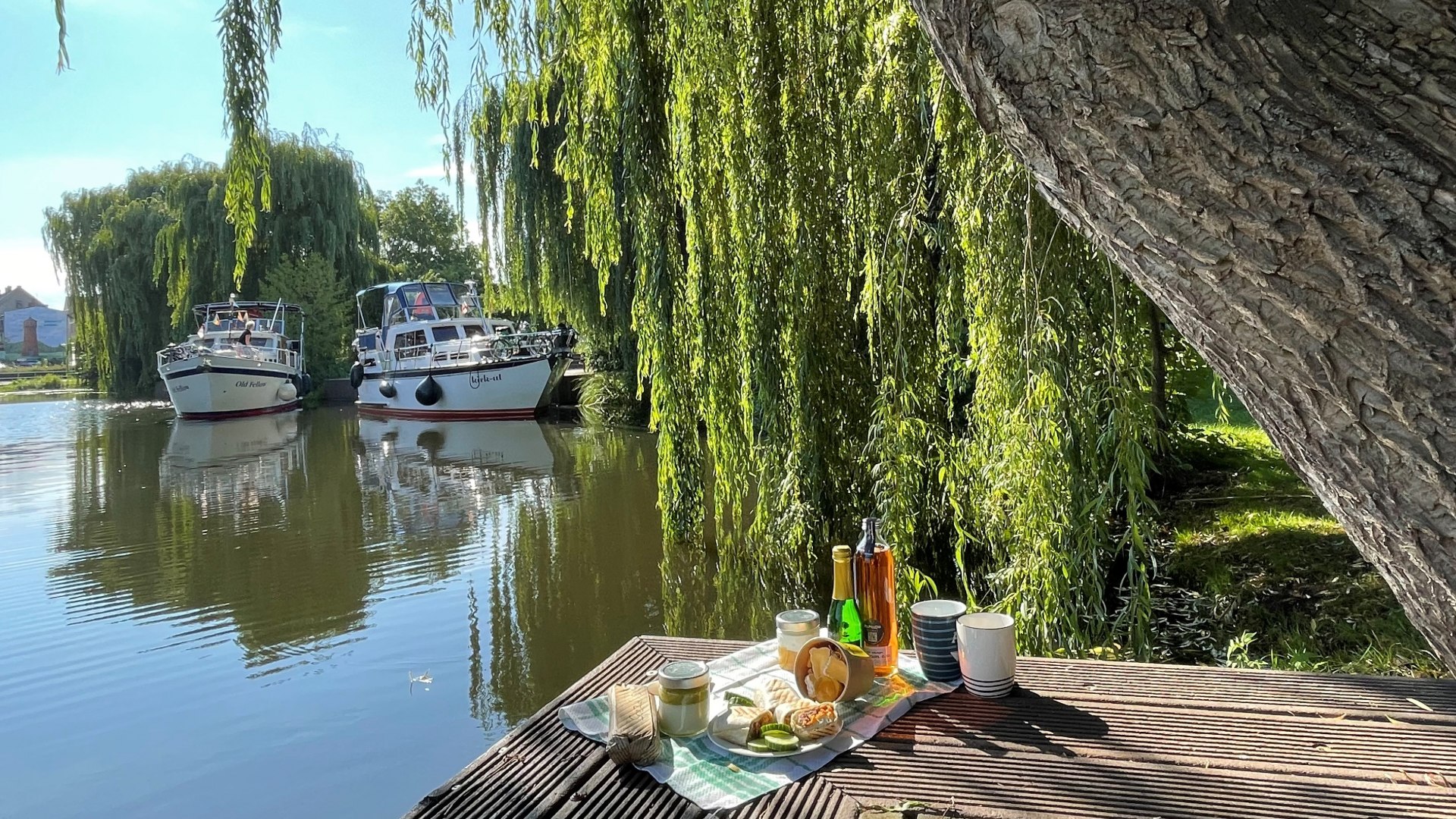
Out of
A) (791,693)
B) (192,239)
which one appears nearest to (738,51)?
(791,693)

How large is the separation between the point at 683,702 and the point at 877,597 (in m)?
0.46

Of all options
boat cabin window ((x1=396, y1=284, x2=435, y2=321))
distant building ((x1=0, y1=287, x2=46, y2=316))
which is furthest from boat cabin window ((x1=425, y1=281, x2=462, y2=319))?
distant building ((x1=0, y1=287, x2=46, y2=316))

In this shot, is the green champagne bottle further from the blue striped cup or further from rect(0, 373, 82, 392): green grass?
rect(0, 373, 82, 392): green grass

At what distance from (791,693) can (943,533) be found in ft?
11.3

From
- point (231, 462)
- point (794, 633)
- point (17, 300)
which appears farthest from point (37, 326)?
point (794, 633)

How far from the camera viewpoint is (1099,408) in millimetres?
3391

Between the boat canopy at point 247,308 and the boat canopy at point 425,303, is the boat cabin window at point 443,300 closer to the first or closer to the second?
the boat canopy at point 425,303

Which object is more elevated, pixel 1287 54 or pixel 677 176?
pixel 677 176

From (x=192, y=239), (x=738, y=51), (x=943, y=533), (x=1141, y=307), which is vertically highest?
(x=192, y=239)

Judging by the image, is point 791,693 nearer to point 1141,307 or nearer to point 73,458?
point 1141,307

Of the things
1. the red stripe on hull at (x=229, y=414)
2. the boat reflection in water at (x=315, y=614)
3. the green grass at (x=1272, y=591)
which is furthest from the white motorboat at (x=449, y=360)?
the green grass at (x=1272, y=591)

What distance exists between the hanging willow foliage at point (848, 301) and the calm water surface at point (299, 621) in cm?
125

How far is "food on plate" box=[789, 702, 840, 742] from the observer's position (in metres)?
1.66

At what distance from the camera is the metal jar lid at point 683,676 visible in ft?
5.60
